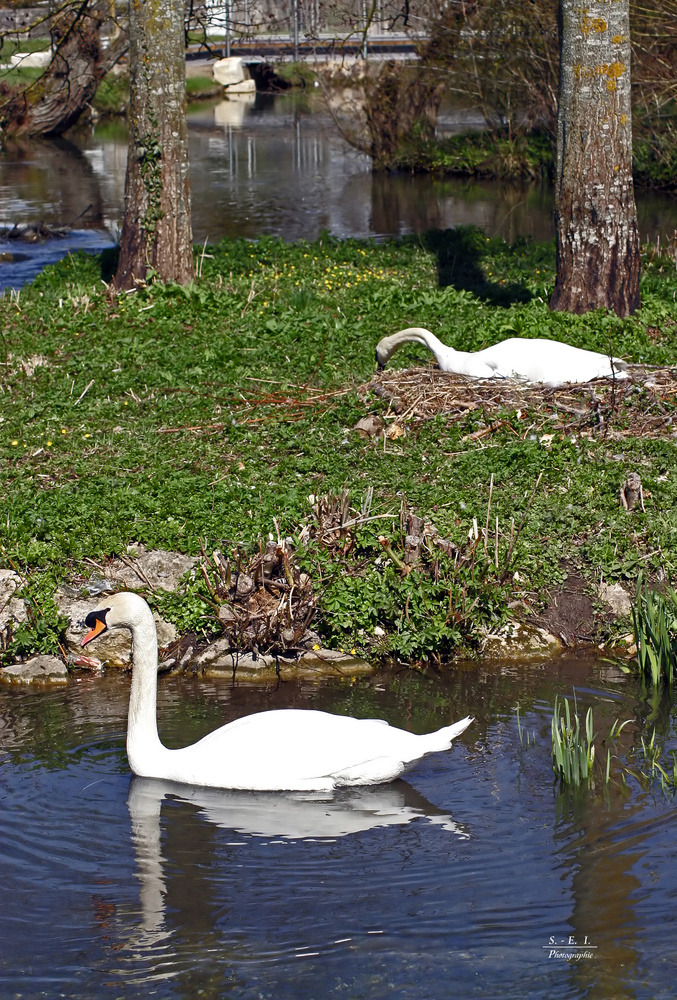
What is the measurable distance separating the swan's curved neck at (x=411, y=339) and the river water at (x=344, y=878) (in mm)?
4285

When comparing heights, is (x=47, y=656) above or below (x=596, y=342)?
below

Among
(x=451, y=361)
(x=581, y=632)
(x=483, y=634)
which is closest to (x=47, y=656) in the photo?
(x=483, y=634)

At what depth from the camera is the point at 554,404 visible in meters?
9.84

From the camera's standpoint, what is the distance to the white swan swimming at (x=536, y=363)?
9977 millimetres

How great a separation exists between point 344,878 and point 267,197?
77.5 feet

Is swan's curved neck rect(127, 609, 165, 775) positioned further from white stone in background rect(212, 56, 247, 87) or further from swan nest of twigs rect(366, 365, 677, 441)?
white stone in background rect(212, 56, 247, 87)

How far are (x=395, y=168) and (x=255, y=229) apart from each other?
11.2 m

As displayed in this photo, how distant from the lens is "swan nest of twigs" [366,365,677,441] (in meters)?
9.65

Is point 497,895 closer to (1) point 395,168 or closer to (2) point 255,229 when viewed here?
(2) point 255,229

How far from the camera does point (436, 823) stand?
5.96m

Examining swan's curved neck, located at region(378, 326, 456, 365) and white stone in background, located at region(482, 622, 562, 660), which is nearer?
white stone in background, located at region(482, 622, 562, 660)

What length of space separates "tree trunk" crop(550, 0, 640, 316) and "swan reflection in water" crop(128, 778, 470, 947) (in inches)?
307

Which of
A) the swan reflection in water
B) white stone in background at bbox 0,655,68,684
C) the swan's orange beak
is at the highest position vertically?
the swan's orange beak

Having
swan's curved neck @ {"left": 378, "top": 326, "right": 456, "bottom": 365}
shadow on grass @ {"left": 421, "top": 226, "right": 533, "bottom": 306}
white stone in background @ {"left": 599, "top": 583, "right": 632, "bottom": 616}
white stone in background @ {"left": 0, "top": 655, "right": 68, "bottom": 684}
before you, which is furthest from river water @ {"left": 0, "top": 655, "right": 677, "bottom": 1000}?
shadow on grass @ {"left": 421, "top": 226, "right": 533, "bottom": 306}
